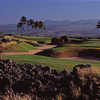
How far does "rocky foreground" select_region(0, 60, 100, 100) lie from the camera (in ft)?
18.3

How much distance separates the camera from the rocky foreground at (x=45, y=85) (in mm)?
5570

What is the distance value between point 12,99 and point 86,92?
74.6 inches

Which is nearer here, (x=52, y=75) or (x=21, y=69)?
(x=52, y=75)

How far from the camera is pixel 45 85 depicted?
20.8 feet

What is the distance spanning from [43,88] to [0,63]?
342cm

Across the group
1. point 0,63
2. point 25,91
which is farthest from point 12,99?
point 0,63

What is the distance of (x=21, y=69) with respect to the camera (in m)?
8.14

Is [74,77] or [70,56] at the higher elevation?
[74,77]

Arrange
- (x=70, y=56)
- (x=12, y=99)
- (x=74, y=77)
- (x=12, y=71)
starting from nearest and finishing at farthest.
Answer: (x=12, y=99)
(x=74, y=77)
(x=12, y=71)
(x=70, y=56)

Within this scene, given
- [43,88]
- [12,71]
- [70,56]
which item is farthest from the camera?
[70,56]

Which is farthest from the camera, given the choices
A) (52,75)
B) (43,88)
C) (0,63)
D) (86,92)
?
(0,63)

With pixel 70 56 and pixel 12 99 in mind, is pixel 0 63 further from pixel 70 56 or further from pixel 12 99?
pixel 70 56

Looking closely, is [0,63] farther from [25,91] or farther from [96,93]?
[96,93]

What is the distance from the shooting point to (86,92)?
18.8 feet
